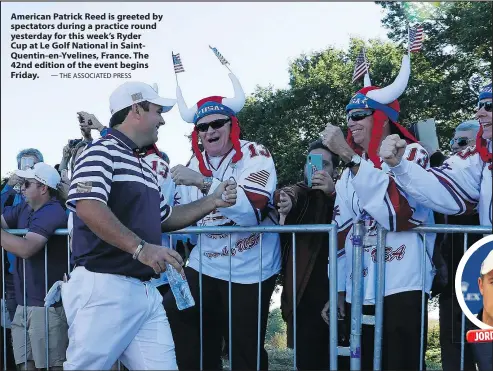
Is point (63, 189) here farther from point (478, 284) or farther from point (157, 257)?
point (478, 284)

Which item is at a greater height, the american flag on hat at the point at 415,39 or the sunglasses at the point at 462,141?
the american flag on hat at the point at 415,39

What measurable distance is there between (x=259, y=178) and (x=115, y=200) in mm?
1463

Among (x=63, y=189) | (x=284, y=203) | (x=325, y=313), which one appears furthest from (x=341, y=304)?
(x=63, y=189)

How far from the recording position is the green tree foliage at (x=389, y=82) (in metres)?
21.1

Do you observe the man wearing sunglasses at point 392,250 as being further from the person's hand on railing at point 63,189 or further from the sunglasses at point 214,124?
the person's hand on railing at point 63,189

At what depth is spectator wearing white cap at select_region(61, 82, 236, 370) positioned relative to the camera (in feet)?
12.3

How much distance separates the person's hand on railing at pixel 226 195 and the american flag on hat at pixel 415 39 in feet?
6.04

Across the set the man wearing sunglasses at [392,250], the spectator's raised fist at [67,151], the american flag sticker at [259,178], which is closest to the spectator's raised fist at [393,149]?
the man wearing sunglasses at [392,250]

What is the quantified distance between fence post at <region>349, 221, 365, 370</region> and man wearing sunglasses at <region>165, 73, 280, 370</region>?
0.65 meters

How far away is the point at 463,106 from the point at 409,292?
17.7m

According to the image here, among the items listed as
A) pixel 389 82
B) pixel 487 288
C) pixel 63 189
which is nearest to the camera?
pixel 487 288

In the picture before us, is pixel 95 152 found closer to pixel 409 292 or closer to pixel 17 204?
pixel 409 292

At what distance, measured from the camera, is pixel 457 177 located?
4594 millimetres

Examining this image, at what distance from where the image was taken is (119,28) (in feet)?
18.7
